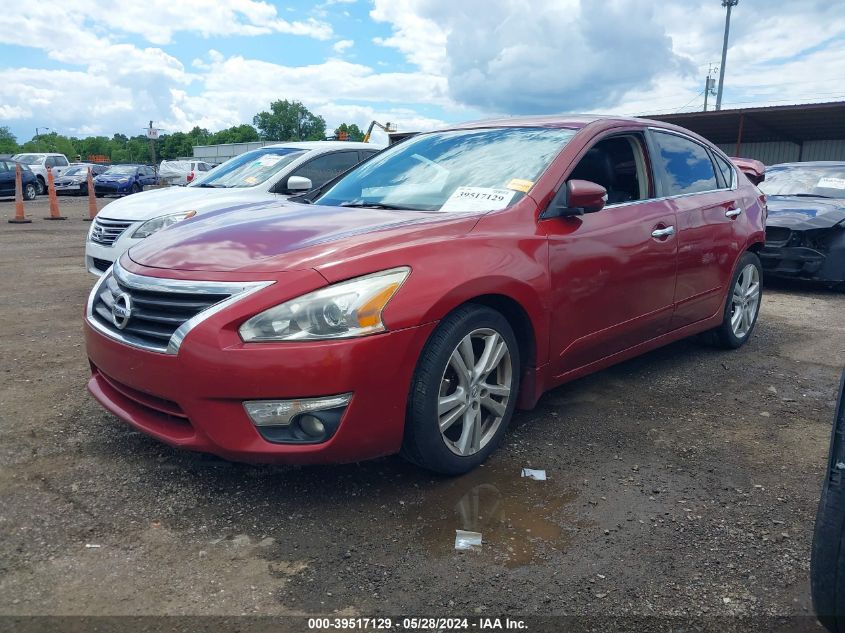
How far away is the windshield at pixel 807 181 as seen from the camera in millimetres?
8312

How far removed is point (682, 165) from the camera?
459cm

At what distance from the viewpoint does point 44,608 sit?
7.25ft

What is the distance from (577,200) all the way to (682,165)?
158cm

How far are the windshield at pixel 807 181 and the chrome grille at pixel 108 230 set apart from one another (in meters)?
7.20

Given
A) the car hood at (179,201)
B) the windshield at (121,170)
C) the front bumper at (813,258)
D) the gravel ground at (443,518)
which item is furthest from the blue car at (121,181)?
the gravel ground at (443,518)

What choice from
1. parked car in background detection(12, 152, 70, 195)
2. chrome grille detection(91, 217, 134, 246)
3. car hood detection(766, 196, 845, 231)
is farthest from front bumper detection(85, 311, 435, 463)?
parked car in background detection(12, 152, 70, 195)

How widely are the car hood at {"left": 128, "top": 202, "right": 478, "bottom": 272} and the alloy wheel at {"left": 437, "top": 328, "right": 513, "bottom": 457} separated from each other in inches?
19.3

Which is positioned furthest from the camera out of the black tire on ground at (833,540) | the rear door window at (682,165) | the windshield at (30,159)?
the windshield at (30,159)

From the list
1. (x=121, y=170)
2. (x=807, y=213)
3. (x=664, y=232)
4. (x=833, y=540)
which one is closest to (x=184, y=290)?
(x=833, y=540)

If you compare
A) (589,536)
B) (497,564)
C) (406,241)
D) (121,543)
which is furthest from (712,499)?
(121,543)

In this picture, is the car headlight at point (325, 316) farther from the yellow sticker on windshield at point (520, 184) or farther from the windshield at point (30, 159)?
the windshield at point (30, 159)

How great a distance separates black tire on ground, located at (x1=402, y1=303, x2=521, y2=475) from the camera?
9.25 ft

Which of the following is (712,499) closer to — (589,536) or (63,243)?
(589,536)

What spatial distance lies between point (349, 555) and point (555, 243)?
1.70 metres
